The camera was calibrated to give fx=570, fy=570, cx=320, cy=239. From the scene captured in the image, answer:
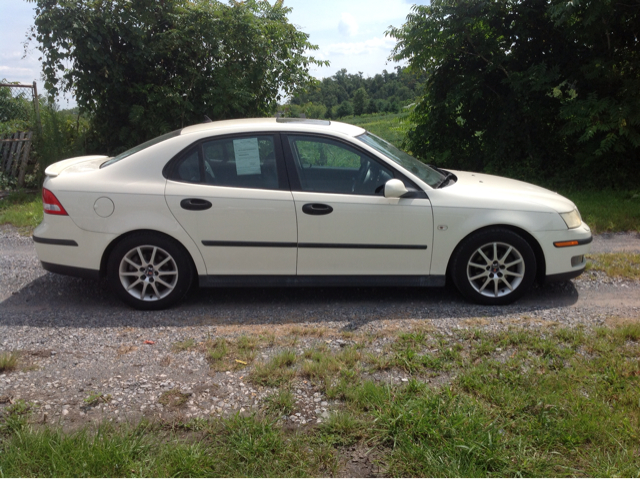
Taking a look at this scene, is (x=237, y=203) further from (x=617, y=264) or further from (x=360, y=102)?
(x=360, y=102)

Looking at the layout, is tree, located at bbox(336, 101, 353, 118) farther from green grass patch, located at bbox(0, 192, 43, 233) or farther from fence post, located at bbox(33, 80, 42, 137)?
green grass patch, located at bbox(0, 192, 43, 233)

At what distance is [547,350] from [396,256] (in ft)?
4.77

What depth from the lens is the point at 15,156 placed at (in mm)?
10797

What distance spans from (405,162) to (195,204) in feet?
6.29

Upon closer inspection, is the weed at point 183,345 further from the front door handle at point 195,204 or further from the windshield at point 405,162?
the windshield at point 405,162

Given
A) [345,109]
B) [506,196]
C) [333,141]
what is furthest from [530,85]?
[345,109]

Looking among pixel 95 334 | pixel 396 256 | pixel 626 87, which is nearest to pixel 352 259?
pixel 396 256

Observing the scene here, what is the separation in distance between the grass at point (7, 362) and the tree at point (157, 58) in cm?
710

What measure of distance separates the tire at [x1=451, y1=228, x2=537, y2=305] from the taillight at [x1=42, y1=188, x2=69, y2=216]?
3.37 metres

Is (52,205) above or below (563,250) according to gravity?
above

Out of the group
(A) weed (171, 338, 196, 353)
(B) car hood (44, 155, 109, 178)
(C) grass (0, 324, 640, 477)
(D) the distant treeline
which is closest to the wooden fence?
(B) car hood (44, 155, 109, 178)

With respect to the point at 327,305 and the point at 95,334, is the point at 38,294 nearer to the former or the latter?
the point at 95,334

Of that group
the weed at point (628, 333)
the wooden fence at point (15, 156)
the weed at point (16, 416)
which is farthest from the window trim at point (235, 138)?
the wooden fence at point (15, 156)

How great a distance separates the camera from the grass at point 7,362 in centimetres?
371
